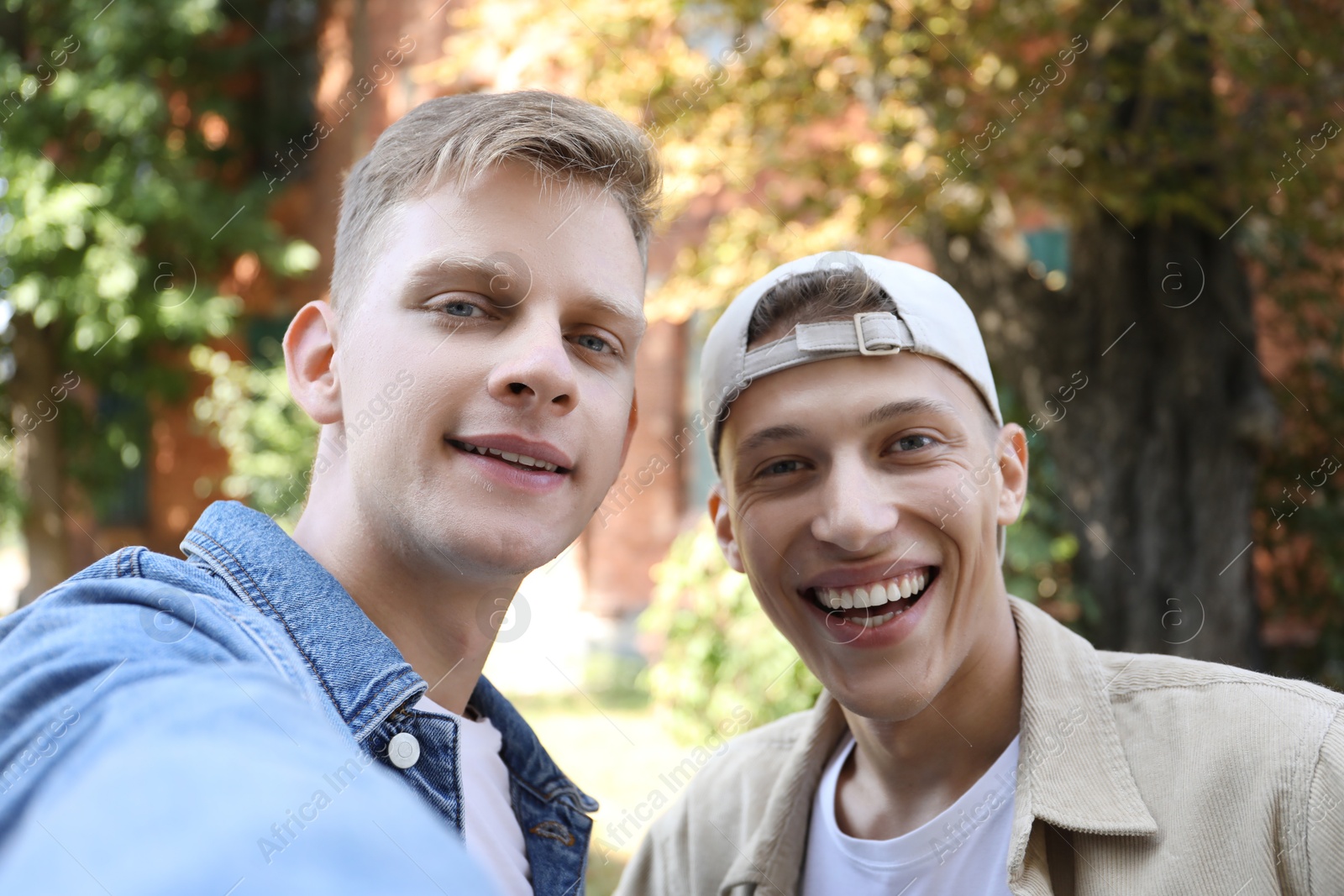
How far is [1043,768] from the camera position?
1.89 metres

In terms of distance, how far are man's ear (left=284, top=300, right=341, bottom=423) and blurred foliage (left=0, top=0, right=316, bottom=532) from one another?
9.47 metres

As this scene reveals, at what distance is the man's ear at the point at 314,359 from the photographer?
1889 millimetres

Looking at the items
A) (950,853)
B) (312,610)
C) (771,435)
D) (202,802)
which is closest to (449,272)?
(312,610)

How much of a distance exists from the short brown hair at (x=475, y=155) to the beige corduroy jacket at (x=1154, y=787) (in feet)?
3.80

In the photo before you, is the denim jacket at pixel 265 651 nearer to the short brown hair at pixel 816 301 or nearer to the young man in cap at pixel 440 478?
the young man in cap at pixel 440 478

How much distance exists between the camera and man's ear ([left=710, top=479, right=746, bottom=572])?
7.48 feet

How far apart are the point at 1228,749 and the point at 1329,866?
0.70ft

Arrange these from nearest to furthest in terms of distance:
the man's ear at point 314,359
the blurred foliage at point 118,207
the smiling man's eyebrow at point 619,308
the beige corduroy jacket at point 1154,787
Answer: the beige corduroy jacket at point 1154,787, the smiling man's eyebrow at point 619,308, the man's ear at point 314,359, the blurred foliage at point 118,207

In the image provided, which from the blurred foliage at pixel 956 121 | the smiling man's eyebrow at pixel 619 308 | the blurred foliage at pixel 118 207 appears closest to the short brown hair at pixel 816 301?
the smiling man's eyebrow at pixel 619 308

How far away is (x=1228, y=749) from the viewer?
5.71 feet

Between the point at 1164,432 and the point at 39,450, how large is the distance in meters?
10.8

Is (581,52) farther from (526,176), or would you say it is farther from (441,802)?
(441,802)

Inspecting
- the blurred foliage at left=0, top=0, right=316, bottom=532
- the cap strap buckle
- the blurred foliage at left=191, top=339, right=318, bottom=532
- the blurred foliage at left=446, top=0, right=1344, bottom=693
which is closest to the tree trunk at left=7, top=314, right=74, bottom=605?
the blurred foliage at left=0, top=0, right=316, bottom=532

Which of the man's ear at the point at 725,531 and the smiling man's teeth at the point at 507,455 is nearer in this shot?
the smiling man's teeth at the point at 507,455
